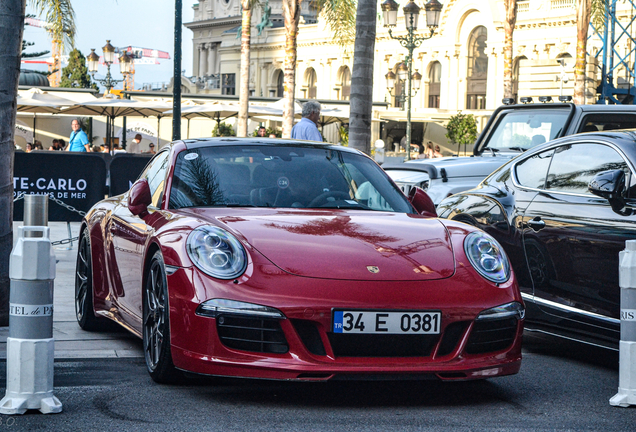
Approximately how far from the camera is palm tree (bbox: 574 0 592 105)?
94.6 ft

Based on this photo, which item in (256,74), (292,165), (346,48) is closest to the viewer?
(292,165)

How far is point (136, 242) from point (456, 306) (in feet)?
6.19

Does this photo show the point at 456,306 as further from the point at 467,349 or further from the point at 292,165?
the point at 292,165

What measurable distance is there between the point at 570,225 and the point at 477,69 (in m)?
67.9

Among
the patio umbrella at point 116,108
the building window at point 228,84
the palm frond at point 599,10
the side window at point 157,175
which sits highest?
the building window at point 228,84

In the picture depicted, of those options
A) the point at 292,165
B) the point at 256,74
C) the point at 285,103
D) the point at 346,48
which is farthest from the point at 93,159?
the point at 256,74

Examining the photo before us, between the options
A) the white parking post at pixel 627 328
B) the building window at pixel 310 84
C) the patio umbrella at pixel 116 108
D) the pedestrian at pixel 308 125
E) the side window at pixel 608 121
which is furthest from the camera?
the building window at pixel 310 84

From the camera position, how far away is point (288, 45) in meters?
32.2

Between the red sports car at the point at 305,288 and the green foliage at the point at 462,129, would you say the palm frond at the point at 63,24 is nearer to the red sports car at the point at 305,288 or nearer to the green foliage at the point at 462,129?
the red sports car at the point at 305,288

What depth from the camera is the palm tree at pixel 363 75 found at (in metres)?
13.3

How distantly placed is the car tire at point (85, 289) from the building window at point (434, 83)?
230 feet

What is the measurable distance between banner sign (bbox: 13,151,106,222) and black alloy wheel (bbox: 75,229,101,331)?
4.54 meters

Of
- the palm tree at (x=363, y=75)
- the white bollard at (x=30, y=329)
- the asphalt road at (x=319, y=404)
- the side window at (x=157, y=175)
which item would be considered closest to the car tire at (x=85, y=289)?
the side window at (x=157, y=175)

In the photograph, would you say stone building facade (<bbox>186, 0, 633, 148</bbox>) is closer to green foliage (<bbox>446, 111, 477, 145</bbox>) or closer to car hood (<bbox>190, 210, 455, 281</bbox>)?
green foliage (<bbox>446, 111, 477, 145</bbox>)
